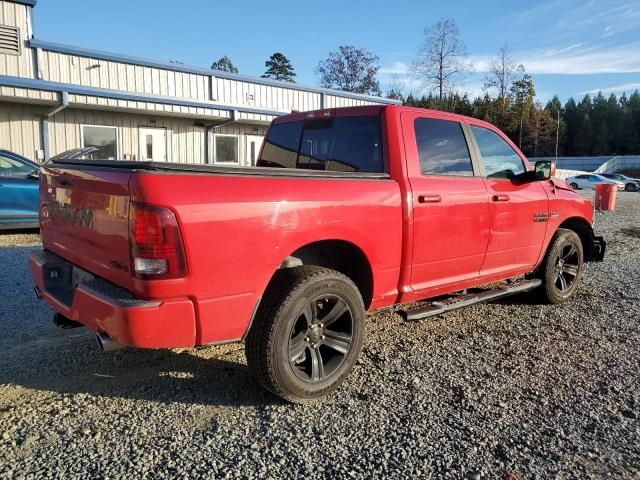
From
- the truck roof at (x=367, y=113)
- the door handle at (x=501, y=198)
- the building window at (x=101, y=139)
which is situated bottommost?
the door handle at (x=501, y=198)

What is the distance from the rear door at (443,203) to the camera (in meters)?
3.90

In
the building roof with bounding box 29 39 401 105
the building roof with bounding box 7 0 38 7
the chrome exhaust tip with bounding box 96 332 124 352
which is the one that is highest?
the building roof with bounding box 7 0 38 7

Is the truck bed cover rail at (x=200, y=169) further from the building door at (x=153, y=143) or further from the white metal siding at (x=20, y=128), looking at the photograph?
the building door at (x=153, y=143)

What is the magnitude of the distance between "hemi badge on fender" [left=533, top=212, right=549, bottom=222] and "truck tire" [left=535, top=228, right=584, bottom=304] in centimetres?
40

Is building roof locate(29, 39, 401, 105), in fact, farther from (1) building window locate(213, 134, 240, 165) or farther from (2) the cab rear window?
(2) the cab rear window

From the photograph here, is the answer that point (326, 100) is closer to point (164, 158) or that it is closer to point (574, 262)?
point (164, 158)

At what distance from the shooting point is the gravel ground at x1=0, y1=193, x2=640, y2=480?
8.59ft

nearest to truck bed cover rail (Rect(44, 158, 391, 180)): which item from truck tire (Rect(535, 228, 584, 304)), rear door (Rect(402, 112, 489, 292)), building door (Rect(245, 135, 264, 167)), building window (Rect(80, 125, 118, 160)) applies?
rear door (Rect(402, 112, 489, 292))

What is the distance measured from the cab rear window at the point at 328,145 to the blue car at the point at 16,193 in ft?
20.2

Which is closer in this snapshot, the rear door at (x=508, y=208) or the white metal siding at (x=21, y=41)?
the rear door at (x=508, y=208)

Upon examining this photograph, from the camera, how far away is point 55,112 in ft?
43.7

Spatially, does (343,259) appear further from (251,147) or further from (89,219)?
(251,147)

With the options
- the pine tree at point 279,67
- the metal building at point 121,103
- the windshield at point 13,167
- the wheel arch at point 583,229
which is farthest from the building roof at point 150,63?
the pine tree at point 279,67

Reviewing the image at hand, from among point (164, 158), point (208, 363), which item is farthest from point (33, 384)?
point (164, 158)
